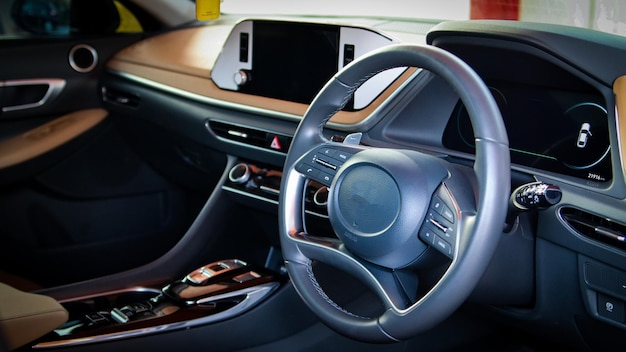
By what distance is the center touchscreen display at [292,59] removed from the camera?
2092 mm

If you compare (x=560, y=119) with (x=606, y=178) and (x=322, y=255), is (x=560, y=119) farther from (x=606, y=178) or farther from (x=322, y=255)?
(x=322, y=255)

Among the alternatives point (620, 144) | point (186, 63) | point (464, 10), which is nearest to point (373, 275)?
point (620, 144)

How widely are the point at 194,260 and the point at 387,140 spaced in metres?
0.82

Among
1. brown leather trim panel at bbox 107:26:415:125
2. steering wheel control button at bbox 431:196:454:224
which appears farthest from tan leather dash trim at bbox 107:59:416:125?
steering wheel control button at bbox 431:196:454:224

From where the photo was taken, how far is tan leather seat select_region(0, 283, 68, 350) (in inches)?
56.3

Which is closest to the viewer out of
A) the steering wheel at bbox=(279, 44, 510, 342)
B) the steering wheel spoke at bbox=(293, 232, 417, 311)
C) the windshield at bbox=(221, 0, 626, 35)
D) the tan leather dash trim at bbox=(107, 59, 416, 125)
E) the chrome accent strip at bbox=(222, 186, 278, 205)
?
the steering wheel at bbox=(279, 44, 510, 342)

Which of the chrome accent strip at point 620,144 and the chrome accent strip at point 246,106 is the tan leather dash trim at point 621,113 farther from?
the chrome accent strip at point 246,106

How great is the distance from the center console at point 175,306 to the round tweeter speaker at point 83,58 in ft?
3.05

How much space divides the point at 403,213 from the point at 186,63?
144 centimetres

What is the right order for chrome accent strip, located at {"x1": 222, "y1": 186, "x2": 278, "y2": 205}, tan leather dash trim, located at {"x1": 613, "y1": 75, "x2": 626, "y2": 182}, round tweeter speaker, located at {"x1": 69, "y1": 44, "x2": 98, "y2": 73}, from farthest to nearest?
round tweeter speaker, located at {"x1": 69, "y1": 44, "x2": 98, "y2": 73}, chrome accent strip, located at {"x1": 222, "y1": 186, "x2": 278, "y2": 205}, tan leather dash trim, located at {"x1": 613, "y1": 75, "x2": 626, "y2": 182}

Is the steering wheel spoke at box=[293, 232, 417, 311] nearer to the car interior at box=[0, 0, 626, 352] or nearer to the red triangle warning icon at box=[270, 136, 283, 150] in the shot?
the car interior at box=[0, 0, 626, 352]

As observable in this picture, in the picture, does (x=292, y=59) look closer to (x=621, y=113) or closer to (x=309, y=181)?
(x=309, y=181)

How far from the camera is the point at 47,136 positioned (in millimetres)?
2658

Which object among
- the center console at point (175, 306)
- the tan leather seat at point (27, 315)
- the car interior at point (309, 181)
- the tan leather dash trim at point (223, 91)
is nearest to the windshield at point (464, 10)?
the car interior at point (309, 181)
